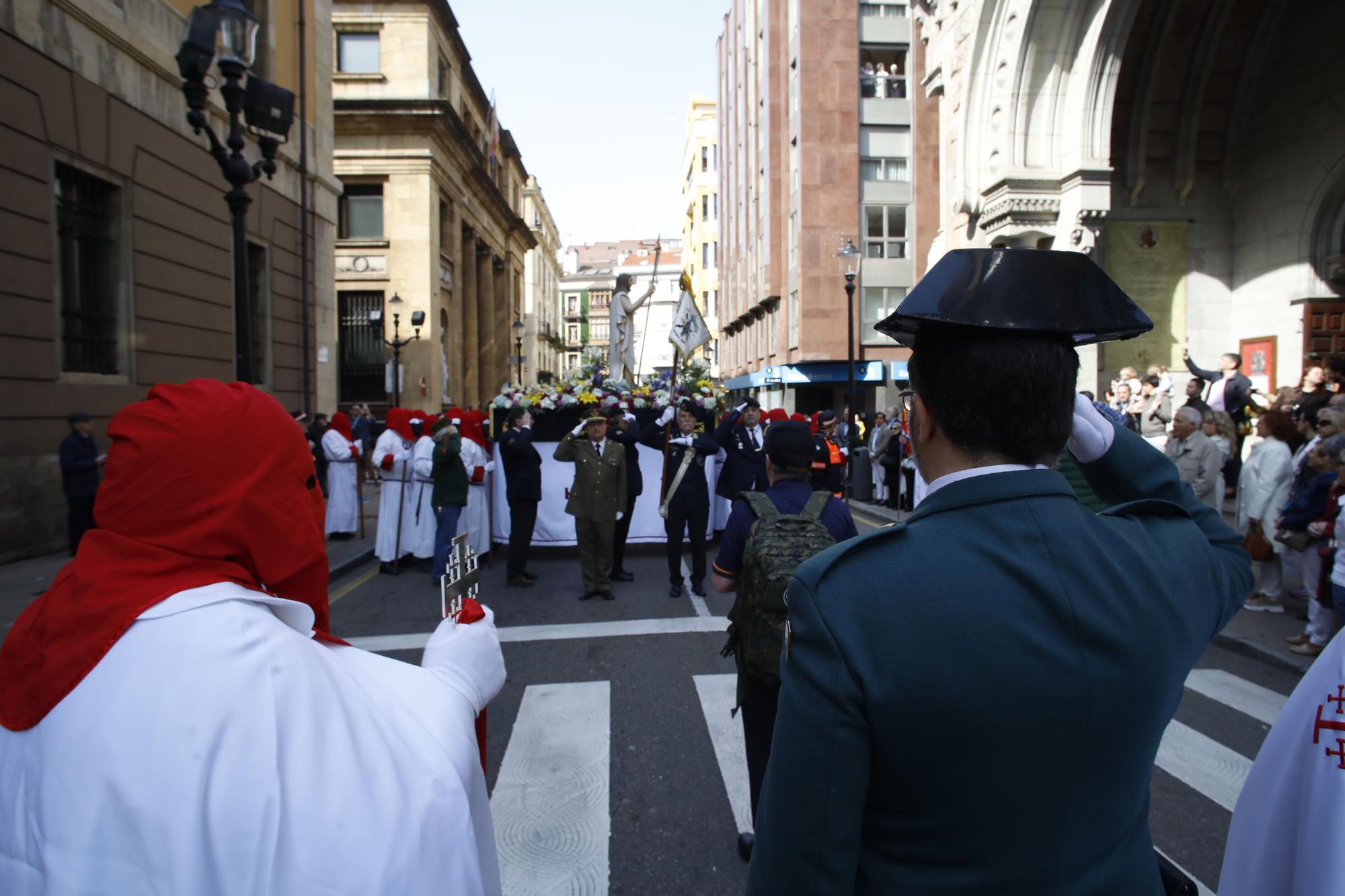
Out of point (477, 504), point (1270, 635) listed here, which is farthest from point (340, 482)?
point (1270, 635)

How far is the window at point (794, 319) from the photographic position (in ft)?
107

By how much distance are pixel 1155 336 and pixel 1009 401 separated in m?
16.4

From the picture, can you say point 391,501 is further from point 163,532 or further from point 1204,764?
point 163,532

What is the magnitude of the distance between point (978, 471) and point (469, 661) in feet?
3.82

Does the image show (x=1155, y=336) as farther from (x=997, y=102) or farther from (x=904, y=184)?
(x=904, y=184)

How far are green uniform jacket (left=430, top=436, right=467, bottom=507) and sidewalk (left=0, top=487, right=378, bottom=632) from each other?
133cm

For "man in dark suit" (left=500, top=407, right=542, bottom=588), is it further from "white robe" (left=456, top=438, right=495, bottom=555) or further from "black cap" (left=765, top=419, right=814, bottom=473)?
"black cap" (left=765, top=419, right=814, bottom=473)

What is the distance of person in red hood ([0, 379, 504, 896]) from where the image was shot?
50.1 inches

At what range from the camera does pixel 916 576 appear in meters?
1.16

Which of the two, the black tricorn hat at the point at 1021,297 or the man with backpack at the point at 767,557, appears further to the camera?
the man with backpack at the point at 767,557

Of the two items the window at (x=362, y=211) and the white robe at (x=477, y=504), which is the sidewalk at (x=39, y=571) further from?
the window at (x=362, y=211)

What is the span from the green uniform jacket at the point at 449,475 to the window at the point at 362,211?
25.6 m

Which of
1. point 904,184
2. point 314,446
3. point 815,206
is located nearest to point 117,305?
point 314,446

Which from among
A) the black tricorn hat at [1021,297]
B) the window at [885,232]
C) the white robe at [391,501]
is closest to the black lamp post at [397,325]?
the white robe at [391,501]
